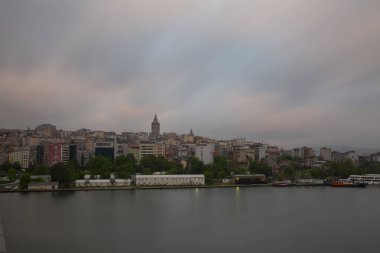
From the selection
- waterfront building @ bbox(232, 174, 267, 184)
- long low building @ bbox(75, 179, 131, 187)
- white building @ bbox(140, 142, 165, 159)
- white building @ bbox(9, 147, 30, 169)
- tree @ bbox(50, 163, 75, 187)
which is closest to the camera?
tree @ bbox(50, 163, 75, 187)

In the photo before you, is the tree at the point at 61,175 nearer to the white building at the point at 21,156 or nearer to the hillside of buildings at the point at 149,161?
the hillside of buildings at the point at 149,161

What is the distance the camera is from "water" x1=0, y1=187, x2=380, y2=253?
6.33 meters

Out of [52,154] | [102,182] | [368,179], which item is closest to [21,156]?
[52,154]

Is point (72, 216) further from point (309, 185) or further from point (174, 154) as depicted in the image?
point (174, 154)

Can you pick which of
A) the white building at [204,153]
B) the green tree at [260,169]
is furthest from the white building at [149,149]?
the green tree at [260,169]

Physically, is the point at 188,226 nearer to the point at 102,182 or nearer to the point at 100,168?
the point at 102,182

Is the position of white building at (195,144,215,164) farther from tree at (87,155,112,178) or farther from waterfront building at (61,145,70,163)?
tree at (87,155,112,178)

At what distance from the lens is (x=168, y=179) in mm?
18641

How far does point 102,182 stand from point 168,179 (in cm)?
293

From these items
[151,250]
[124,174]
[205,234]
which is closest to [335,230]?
[205,234]

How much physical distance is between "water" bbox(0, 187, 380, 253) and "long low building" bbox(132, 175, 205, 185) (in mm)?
6371

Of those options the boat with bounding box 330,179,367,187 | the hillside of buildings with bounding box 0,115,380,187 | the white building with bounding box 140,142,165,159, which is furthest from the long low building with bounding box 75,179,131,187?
the white building with bounding box 140,142,165,159

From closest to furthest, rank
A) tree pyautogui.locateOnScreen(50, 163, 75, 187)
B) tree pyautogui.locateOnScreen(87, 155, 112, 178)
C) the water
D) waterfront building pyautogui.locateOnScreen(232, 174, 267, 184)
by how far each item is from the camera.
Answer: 1. the water
2. tree pyautogui.locateOnScreen(50, 163, 75, 187)
3. tree pyautogui.locateOnScreen(87, 155, 112, 178)
4. waterfront building pyautogui.locateOnScreen(232, 174, 267, 184)

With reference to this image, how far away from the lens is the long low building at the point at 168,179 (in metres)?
18.3
